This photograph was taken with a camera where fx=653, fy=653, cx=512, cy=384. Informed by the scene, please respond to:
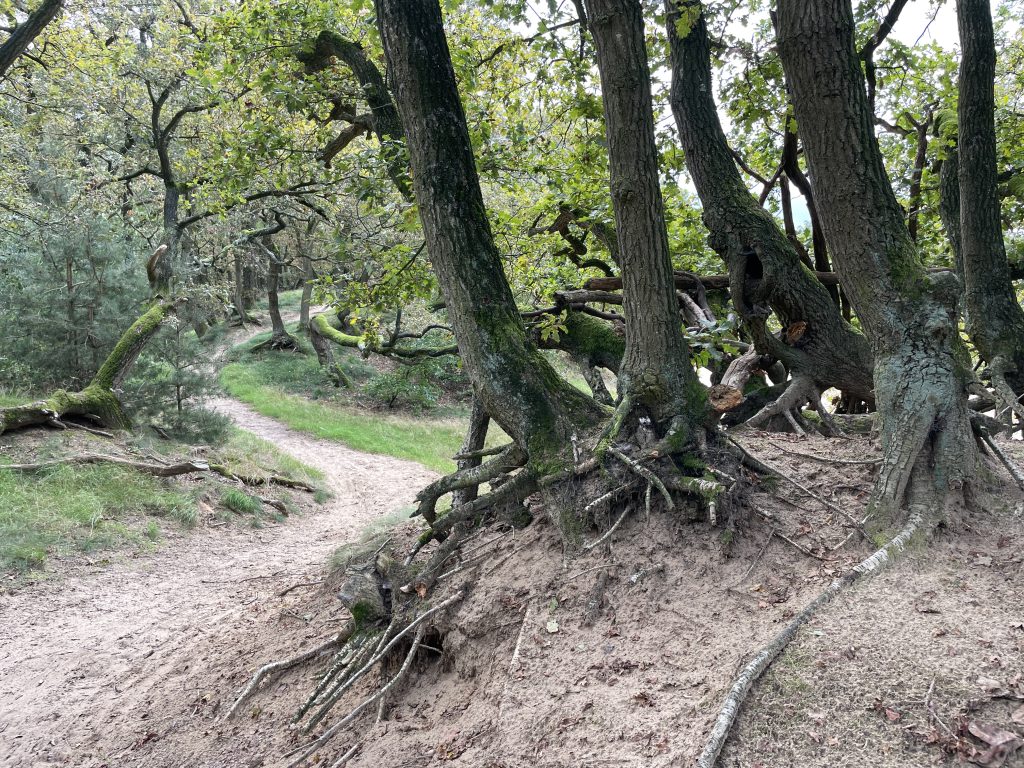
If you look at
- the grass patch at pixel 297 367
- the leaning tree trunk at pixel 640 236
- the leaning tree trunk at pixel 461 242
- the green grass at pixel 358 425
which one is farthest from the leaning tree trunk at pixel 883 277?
the grass patch at pixel 297 367

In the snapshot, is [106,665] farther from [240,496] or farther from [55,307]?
[55,307]

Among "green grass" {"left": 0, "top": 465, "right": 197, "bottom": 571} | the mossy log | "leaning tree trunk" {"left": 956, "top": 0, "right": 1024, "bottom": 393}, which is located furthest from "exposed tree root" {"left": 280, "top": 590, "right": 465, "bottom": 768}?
"green grass" {"left": 0, "top": 465, "right": 197, "bottom": 571}

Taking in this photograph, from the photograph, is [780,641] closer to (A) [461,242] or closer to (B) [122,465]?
(A) [461,242]

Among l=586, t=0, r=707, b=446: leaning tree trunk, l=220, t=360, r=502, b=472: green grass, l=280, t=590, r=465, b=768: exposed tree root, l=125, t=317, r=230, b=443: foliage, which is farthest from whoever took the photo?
l=220, t=360, r=502, b=472: green grass

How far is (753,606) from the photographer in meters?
3.19

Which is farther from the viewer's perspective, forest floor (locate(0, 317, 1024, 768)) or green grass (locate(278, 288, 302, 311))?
green grass (locate(278, 288, 302, 311))

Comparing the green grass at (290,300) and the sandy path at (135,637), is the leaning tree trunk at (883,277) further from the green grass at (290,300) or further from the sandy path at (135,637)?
the green grass at (290,300)

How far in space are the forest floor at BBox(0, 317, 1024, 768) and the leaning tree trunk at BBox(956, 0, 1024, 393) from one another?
220 centimetres

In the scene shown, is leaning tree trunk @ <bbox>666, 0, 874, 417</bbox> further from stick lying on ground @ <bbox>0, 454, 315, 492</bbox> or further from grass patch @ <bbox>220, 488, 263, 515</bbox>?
stick lying on ground @ <bbox>0, 454, 315, 492</bbox>

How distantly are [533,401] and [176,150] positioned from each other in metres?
15.2

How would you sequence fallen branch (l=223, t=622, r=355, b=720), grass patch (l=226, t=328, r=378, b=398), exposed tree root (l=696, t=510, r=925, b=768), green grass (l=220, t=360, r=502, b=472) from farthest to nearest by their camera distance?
grass patch (l=226, t=328, r=378, b=398)
green grass (l=220, t=360, r=502, b=472)
fallen branch (l=223, t=622, r=355, b=720)
exposed tree root (l=696, t=510, r=925, b=768)

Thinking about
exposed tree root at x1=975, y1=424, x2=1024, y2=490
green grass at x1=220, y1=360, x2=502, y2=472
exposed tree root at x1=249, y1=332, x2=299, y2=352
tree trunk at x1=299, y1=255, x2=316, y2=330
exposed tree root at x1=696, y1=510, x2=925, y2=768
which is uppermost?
tree trunk at x1=299, y1=255, x2=316, y2=330

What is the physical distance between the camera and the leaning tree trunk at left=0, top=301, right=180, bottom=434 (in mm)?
10180

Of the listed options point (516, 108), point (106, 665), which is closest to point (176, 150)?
point (516, 108)
